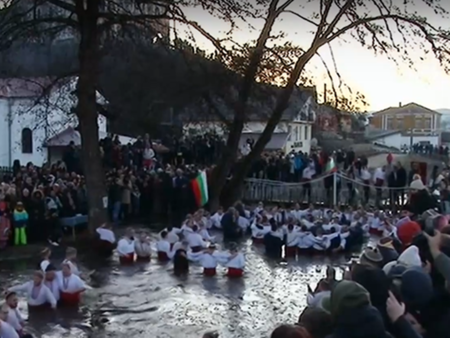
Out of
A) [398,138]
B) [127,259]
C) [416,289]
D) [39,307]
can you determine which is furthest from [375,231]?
[398,138]

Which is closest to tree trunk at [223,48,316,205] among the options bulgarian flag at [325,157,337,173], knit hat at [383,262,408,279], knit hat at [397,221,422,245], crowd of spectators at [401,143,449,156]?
bulgarian flag at [325,157,337,173]

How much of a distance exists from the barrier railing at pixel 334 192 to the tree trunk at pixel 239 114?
236 centimetres

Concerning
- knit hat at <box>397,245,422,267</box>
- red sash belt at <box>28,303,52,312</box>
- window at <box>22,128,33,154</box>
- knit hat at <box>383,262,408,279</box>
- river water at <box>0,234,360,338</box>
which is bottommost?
river water at <box>0,234,360,338</box>

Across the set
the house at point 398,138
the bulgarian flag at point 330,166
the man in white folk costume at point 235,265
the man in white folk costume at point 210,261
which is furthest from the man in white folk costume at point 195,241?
the house at point 398,138

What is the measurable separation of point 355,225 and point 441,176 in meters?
7.59

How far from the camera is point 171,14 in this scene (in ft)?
70.3

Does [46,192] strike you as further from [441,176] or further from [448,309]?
[448,309]

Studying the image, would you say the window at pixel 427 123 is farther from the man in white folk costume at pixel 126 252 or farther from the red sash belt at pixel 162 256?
the man in white folk costume at pixel 126 252

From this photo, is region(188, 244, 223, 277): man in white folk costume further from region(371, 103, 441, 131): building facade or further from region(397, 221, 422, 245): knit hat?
region(371, 103, 441, 131): building facade

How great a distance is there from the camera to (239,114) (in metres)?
25.8

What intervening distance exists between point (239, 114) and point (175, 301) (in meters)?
12.8

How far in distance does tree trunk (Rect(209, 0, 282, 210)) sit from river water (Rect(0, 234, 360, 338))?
7917 millimetres

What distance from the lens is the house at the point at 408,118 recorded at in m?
117

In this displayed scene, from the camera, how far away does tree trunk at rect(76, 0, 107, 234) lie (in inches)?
851
